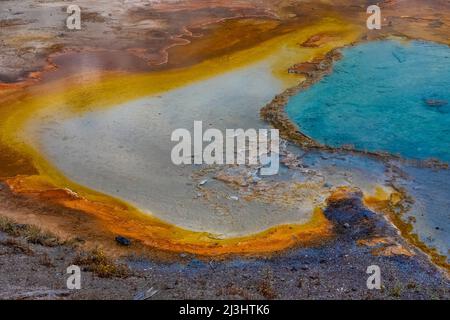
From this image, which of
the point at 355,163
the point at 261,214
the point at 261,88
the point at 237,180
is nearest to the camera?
the point at 261,214

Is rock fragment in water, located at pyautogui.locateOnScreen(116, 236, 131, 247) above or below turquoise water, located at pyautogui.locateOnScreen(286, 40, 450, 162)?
below

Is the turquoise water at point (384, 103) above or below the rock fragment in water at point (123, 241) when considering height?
above

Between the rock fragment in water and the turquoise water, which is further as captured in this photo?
the turquoise water

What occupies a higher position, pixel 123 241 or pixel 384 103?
pixel 384 103

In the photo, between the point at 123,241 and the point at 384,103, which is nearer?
the point at 123,241

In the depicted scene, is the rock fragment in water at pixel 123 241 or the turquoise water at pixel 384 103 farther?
the turquoise water at pixel 384 103

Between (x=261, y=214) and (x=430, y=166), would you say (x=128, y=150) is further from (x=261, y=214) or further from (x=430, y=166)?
(x=430, y=166)

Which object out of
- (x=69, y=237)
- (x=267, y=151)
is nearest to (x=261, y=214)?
(x=267, y=151)
